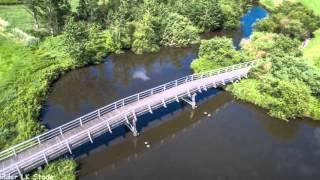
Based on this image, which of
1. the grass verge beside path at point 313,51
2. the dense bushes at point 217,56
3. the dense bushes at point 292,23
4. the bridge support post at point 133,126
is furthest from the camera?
the dense bushes at point 292,23

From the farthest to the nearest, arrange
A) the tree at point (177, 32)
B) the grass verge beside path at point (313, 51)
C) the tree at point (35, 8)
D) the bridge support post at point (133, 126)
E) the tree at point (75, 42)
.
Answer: the tree at point (177, 32), the tree at point (35, 8), the grass verge beside path at point (313, 51), the tree at point (75, 42), the bridge support post at point (133, 126)

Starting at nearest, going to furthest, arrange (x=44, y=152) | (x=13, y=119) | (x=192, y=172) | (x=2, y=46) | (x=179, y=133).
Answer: (x=44, y=152), (x=192, y=172), (x=13, y=119), (x=179, y=133), (x=2, y=46)

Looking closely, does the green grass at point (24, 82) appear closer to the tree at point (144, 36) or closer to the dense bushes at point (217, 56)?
the tree at point (144, 36)

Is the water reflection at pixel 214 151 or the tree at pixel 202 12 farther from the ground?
the tree at pixel 202 12

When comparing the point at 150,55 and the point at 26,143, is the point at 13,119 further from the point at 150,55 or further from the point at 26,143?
the point at 150,55

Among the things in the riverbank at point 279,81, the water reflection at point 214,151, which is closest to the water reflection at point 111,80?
the water reflection at point 214,151

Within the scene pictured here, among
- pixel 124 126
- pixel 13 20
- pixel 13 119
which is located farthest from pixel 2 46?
pixel 124 126
